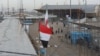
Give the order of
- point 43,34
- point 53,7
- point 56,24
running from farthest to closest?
point 53,7 < point 56,24 < point 43,34

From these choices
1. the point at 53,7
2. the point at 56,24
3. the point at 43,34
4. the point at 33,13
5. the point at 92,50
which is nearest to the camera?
the point at 43,34

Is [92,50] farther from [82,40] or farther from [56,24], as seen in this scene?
[56,24]

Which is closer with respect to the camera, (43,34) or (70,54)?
(43,34)

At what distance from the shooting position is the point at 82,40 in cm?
1580

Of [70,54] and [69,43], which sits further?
[69,43]

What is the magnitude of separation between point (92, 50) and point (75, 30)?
15.3 ft

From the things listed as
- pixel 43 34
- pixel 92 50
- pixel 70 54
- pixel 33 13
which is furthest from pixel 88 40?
pixel 33 13

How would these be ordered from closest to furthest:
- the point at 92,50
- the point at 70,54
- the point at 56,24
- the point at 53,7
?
1. the point at 92,50
2. the point at 70,54
3. the point at 56,24
4. the point at 53,7

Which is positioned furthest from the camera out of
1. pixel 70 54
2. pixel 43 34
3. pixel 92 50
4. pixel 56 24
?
pixel 56 24

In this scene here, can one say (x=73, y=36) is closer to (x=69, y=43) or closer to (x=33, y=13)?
(x=69, y=43)

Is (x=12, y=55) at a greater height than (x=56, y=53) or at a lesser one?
greater

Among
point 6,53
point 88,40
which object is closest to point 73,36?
point 88,40

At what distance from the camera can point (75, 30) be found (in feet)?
54.7

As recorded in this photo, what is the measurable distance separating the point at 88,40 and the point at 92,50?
235 cm
